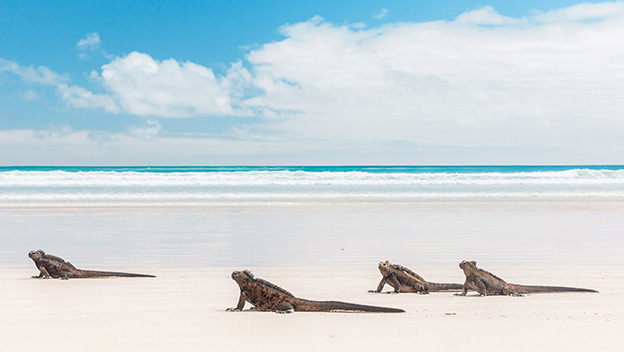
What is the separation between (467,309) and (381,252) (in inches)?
193

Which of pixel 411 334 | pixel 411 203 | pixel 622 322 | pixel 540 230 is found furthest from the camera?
pixel 411 203

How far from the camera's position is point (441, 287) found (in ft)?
23.3

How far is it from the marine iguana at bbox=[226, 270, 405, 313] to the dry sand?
101mm

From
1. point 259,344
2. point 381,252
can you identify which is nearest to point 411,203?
point 381,252

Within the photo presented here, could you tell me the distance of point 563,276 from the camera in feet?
27.3

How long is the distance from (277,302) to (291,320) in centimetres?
43

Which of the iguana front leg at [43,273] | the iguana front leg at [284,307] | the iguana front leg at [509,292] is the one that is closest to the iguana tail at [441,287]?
the iguana front leg at [509,292]

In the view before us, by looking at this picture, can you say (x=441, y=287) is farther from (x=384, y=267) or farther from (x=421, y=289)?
(x=384, y=267)

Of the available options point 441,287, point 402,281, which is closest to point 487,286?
point 441,287

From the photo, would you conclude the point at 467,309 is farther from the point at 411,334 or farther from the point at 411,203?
the point at 411,203

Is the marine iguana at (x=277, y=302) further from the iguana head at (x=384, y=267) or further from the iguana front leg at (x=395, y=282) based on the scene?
the iguana front leg at (x=395, y=282)

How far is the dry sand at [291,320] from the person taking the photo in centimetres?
473

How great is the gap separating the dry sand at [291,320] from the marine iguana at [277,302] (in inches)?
4.0

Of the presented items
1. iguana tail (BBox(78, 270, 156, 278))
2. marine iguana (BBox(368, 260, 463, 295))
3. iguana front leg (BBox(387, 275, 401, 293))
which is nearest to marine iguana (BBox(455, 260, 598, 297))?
marine iguana (BBox(368, 260, 463, 295))
